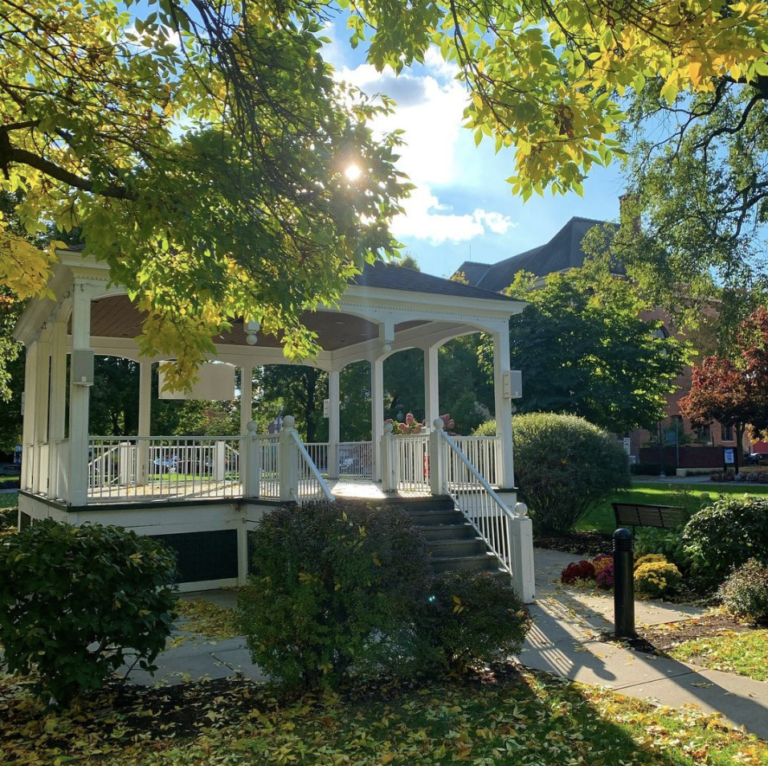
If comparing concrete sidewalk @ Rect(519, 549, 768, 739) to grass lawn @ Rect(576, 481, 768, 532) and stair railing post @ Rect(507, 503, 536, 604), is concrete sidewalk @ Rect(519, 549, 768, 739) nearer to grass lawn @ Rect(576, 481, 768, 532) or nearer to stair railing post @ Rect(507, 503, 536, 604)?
stair railing post @ Rect(507, 503, 536, 604)

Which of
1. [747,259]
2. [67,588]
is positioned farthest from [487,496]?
[747,259]

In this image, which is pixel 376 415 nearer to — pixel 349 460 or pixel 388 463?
pixel 349 460

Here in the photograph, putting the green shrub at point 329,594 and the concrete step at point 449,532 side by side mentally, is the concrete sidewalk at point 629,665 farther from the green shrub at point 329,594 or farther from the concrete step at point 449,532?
the green shrub at point 329,594

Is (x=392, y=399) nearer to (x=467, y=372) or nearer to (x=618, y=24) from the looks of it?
(x=467, y=372)

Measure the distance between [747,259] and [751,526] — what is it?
728 centimetres

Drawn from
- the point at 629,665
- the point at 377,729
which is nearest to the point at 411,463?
the point at 629,665

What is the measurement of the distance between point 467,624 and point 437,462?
4.70 metres

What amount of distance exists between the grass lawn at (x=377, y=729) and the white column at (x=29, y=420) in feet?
27.9

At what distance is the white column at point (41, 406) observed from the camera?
1241 cm

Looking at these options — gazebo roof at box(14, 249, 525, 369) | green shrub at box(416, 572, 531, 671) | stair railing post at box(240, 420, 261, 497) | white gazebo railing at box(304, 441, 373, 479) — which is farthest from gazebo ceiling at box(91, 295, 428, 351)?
green shrub at box(416, 572, 531, 671)

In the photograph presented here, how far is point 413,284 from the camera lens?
40.6ft

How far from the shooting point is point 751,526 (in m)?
9.32

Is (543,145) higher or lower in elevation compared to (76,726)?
higher

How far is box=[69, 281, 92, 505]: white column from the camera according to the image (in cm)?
951
